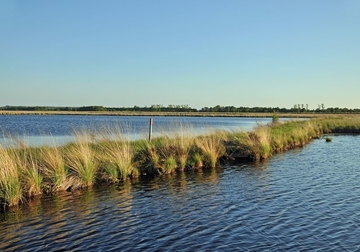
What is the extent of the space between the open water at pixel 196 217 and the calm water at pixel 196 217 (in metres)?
0.02

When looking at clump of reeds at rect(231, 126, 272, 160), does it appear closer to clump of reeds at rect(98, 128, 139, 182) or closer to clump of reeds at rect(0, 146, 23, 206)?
clump of reeds at rect(98, 128, 139, 182)

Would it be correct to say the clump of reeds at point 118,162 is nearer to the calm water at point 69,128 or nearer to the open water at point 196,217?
the open water at point 196,217

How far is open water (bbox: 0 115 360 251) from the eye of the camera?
7.11 metres

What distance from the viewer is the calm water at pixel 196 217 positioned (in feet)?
23.3

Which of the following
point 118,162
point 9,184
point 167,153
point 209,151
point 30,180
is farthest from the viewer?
point 209,151

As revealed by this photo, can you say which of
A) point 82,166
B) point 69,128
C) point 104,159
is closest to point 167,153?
point 104,159

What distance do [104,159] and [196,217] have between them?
586 cm

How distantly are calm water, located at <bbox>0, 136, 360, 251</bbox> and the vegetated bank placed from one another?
2.31 feet

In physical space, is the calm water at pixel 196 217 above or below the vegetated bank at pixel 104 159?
below

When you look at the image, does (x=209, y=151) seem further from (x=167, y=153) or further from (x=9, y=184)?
(x=9, y=184)

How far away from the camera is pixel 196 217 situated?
29.2 ft

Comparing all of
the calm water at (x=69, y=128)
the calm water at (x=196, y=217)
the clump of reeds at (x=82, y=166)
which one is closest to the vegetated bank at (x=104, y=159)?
the clump of reeds at (x=82, y=166)

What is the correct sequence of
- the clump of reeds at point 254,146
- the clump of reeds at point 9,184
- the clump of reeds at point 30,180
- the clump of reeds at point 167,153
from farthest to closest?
1. the clump of reeds at point 254,146
2. the clump of reeds at point 167,153
3. the clump of reeds at point 30,180
4. the clump of reeds at point 9,184

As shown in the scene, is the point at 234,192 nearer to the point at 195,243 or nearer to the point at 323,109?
the point at 195,243
